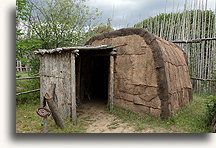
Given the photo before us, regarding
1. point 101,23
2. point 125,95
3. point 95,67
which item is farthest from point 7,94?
point 101,23

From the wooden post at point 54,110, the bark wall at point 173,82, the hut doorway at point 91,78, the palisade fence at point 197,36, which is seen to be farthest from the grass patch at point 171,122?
the palisade fence at point 197,36

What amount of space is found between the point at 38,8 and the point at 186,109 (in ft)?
22.1

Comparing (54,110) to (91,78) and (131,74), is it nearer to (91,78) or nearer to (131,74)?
(131,74)

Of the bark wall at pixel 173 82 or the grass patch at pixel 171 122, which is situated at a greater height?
the bark wall at pixel 173 82

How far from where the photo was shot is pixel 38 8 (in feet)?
22.1

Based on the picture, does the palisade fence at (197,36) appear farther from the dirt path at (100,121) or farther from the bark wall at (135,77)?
the dirt path at (100,121)

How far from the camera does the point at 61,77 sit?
4262 mm

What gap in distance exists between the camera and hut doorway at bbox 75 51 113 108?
19.6ft

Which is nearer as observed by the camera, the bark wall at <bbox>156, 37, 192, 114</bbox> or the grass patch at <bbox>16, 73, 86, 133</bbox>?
the grass patch at <bbox>16, 73, 86, 133</bbox>

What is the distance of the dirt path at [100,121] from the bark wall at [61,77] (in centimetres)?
70

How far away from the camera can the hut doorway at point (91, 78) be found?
5984mm

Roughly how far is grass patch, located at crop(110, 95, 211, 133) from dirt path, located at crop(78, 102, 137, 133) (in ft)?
A: 0.67

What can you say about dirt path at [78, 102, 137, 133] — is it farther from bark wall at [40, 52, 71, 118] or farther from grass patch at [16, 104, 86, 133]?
bark wall at [40, 52, 71, 118]

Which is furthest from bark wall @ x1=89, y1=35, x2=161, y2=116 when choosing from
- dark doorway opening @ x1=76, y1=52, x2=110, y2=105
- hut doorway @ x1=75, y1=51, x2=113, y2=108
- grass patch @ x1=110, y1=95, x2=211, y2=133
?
dark doorway opening @ x1=76, y1=52, x2=110, y2=105
